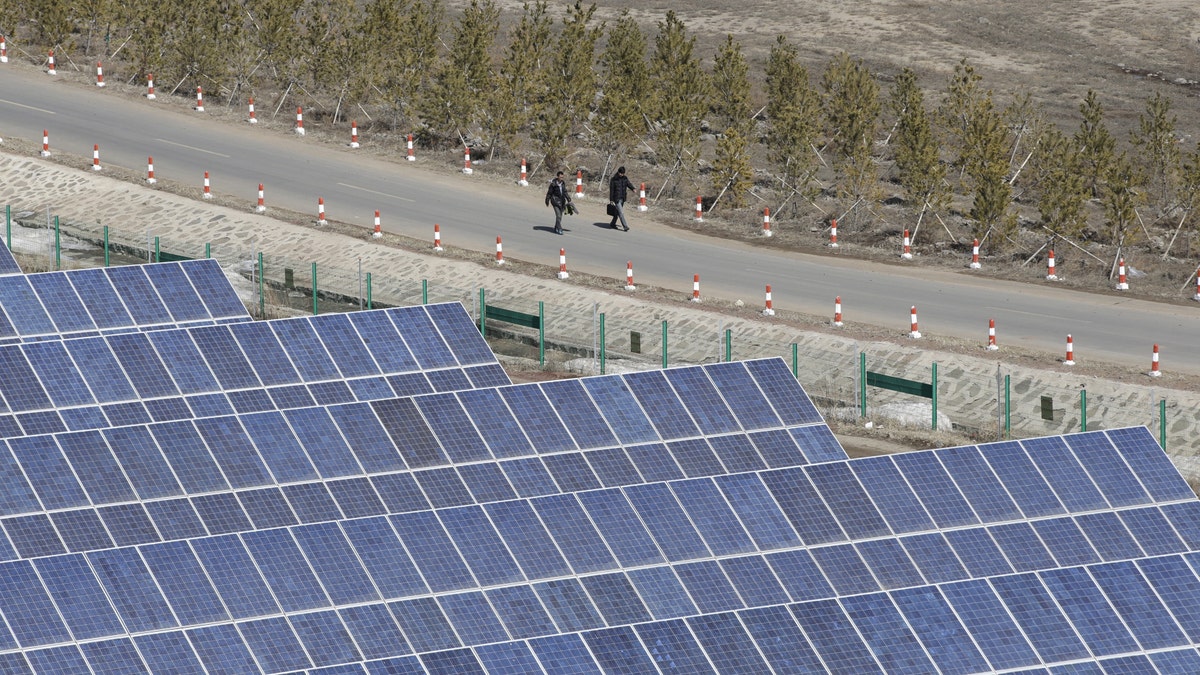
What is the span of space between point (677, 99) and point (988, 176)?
9.77 m

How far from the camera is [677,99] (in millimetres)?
56719

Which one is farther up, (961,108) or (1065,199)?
(961,108)

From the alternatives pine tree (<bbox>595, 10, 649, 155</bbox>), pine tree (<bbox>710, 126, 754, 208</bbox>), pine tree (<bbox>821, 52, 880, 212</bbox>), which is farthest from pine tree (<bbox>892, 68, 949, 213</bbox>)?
pine tree (<bbox>595, 10, 649, 155</bbox>)

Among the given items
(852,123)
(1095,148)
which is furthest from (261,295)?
(1095,148)

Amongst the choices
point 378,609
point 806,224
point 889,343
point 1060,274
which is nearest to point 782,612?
point 378,609

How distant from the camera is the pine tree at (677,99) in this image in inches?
2206

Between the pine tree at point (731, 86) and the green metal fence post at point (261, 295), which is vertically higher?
the pine tree at point (731, 86)

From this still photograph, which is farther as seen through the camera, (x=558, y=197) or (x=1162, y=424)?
(x=558, y=197)

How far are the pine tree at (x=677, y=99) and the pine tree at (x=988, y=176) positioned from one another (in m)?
7.63

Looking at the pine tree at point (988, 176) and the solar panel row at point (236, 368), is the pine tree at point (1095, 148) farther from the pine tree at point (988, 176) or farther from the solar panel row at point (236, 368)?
the solar panel row at point (236, 368)

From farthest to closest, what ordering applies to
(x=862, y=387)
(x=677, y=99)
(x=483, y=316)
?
(x=677, y=99), (x=483, y=316), (x=862, y=387)

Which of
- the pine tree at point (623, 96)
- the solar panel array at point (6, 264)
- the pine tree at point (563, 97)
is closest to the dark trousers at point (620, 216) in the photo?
the pine tree at point (623, 96)

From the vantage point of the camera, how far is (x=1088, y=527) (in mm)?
26406

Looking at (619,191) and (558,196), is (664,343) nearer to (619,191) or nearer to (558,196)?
(558,196)
